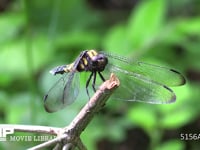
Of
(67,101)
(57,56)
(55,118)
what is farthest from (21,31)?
(67,101)

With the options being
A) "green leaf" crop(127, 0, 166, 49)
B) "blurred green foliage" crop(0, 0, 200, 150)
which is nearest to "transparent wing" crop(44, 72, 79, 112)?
"blurred green foliage" crop(0, 0, 200, 150)

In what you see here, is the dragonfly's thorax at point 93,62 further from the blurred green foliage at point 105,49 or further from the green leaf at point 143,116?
the green leaf at point 143,116

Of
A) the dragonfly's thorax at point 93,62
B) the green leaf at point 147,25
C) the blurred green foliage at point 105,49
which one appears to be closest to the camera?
the dragonfly's thorax at point 93,62

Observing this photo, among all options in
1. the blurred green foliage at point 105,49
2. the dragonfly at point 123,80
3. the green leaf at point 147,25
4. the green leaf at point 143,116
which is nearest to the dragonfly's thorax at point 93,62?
the dragonfly at point 123,80

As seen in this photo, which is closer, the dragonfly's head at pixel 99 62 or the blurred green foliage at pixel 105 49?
the dragonfly's head at pixel 99 62

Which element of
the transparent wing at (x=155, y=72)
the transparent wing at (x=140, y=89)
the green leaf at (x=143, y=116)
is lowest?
the green leaf at (x=143, y=116)

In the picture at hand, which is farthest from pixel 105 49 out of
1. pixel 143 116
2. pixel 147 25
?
pixel 143 116

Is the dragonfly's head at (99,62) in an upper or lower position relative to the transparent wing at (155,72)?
upper
